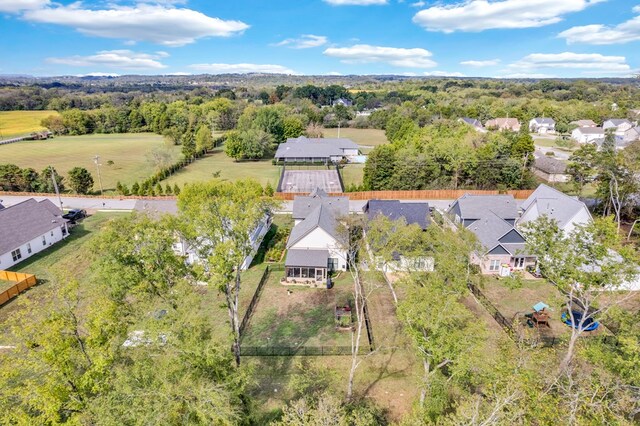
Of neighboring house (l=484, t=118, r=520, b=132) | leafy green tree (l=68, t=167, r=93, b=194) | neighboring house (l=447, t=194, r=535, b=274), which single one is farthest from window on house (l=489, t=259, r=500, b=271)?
neighboring house (l=484, t=118, r=520, b=132)

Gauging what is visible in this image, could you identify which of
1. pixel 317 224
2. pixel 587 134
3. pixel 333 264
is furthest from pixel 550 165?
pixel 317 224

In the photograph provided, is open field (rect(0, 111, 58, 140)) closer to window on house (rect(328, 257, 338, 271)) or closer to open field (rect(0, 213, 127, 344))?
open field (rect(0, 213, 127, 344))

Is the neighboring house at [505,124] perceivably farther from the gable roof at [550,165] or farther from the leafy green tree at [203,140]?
the leafy green tree at [203,140]

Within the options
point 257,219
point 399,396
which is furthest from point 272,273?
point 399,396

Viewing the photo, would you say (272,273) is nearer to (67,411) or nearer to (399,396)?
(399,396)

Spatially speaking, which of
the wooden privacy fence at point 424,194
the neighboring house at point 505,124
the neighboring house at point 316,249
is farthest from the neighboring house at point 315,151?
the neighboring house at point 505,124

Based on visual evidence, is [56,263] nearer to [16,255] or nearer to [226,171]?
[16,255]
